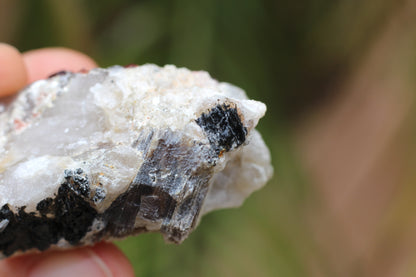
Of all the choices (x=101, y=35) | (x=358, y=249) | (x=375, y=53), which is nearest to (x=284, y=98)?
(x=375, y=53)

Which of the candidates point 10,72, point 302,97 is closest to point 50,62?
point 10,72

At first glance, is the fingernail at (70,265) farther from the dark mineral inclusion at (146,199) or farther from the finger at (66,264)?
the dark mineral inclusion at (146,199)

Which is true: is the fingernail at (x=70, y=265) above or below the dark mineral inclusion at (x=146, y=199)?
below

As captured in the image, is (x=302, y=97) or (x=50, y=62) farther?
(x=302, y=97)

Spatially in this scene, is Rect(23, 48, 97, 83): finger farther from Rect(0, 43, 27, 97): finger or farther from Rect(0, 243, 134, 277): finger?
Rect(0, 243, 134, 277): finger

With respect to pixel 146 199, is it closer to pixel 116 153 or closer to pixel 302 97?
pixel 116 153

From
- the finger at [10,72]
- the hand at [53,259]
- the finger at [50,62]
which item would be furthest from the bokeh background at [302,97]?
the finger at [10,72]
